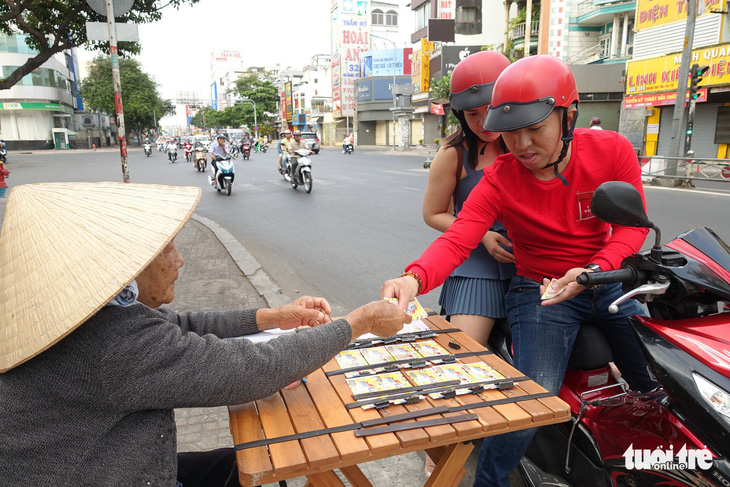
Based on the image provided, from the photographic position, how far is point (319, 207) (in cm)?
1144

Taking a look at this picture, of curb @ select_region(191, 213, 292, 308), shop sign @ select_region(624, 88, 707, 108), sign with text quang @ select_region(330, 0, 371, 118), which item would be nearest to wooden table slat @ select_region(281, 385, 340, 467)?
curb @ select_region(191, 213, 292, 308)

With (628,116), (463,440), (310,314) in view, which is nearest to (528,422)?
(463,440)

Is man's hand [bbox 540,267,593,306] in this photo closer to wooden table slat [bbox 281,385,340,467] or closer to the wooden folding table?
the wooden folding table

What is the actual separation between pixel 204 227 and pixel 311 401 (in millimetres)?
8144

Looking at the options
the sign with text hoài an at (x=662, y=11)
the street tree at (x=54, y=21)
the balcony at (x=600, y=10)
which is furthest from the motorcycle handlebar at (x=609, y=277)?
the balcony at (x=600, y=10)

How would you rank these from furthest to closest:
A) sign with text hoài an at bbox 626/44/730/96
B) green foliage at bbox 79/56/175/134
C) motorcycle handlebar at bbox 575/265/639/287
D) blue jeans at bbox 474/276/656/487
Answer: green foliage at bbox 79/56/175/134 < sign with text hoài an at bbox 626/44/730/96 < blue jeans at bbox 474/276/656/487 < motorcycle handlebar at bbox 575/265/639/287

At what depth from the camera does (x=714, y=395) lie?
135cm

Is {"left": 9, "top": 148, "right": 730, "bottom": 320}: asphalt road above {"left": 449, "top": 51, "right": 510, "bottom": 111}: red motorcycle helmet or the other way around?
the other way around

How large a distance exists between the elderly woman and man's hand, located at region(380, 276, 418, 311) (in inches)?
21.8

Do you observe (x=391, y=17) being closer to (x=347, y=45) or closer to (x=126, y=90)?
(x=347, y=45)

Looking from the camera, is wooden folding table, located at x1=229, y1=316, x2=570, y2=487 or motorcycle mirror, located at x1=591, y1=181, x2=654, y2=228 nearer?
wooden folding table, located at x1=229, y1=316, x2=570, y2=487

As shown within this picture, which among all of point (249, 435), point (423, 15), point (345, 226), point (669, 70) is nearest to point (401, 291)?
point (249, 435)

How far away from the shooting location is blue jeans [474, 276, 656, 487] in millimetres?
1973

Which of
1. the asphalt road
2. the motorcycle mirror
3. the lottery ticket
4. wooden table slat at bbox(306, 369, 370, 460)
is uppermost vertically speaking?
the motorcycle mirror
